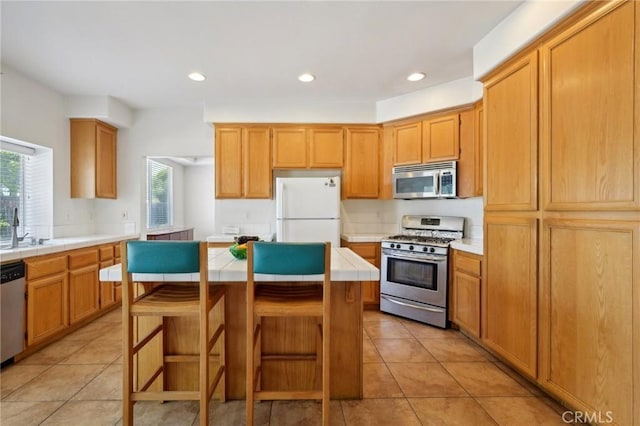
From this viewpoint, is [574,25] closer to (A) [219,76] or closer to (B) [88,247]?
(A) [219,76]

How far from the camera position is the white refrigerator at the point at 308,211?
3.76 meters

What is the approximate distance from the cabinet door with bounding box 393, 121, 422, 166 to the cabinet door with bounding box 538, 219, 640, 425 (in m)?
1.98

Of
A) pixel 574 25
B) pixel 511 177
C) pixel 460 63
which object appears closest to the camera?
pixel 574 25

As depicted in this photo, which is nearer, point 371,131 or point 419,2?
point 419,2

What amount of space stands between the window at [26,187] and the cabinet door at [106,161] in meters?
0.47

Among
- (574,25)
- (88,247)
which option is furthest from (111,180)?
(574,25)

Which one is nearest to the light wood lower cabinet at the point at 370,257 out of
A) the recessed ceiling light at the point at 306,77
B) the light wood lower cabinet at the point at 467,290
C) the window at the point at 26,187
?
the light wood lower cabinet at the point at 467,290

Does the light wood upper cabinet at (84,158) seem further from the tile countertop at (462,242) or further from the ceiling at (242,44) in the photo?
the tile countertop at (462,242)

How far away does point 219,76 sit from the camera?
3248 mm

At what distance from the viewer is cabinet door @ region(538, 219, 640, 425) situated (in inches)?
58.4

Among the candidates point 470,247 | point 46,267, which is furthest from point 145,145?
point 470,247

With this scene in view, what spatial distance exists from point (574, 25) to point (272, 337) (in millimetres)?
2552

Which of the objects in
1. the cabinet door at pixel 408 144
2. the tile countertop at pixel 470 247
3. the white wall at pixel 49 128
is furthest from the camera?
the cabinet door at pixel 408 144

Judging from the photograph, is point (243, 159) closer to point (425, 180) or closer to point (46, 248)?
point (46, 248)
